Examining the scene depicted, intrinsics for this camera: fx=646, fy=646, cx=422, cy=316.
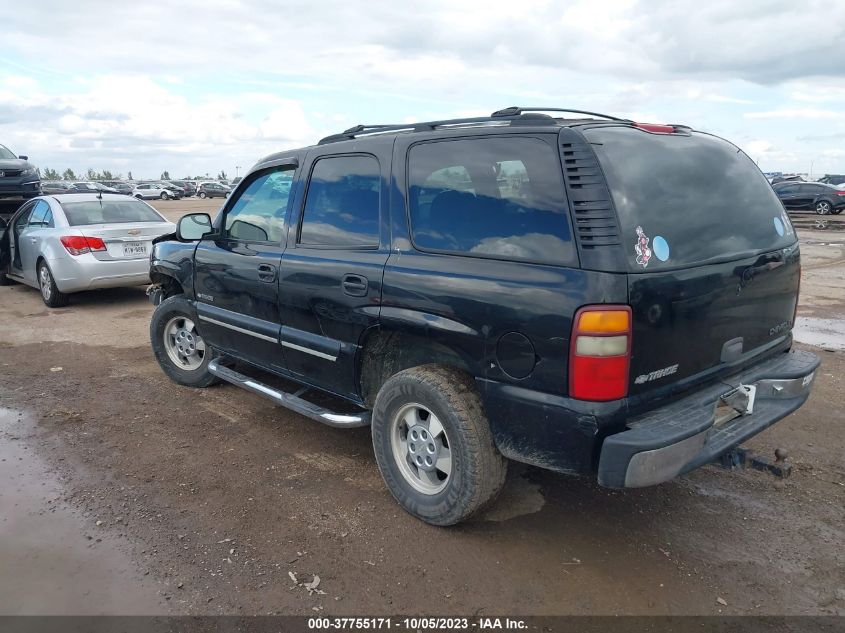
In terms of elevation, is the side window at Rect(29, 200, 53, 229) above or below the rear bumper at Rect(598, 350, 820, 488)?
above

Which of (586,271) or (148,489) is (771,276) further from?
(148,489)

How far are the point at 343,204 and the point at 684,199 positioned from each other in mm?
1887

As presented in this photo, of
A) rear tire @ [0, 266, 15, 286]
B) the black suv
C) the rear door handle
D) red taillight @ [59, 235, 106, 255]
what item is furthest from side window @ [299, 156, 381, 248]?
rear tire @ [0, 266, 15, 286]

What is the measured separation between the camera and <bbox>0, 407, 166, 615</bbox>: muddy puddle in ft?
9.12

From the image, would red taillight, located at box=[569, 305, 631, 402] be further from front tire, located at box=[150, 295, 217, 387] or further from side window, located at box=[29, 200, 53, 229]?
side window, located at box=[29, 200, 53, 229]

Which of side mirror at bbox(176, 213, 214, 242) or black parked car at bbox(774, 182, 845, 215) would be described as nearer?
side mirror at bbox(176, 213, 214, 242)

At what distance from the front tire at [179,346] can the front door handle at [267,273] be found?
4.32 feet

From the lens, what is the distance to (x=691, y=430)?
8.97ft

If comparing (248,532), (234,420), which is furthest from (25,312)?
(248,532)

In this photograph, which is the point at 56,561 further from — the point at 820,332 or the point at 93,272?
the point at 820,332

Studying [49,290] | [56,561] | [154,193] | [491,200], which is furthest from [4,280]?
[154,193]

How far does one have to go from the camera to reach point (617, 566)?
9.95 feet

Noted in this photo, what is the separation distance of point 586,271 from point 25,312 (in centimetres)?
832

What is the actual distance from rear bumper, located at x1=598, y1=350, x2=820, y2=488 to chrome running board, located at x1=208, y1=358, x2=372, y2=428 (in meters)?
1.56
